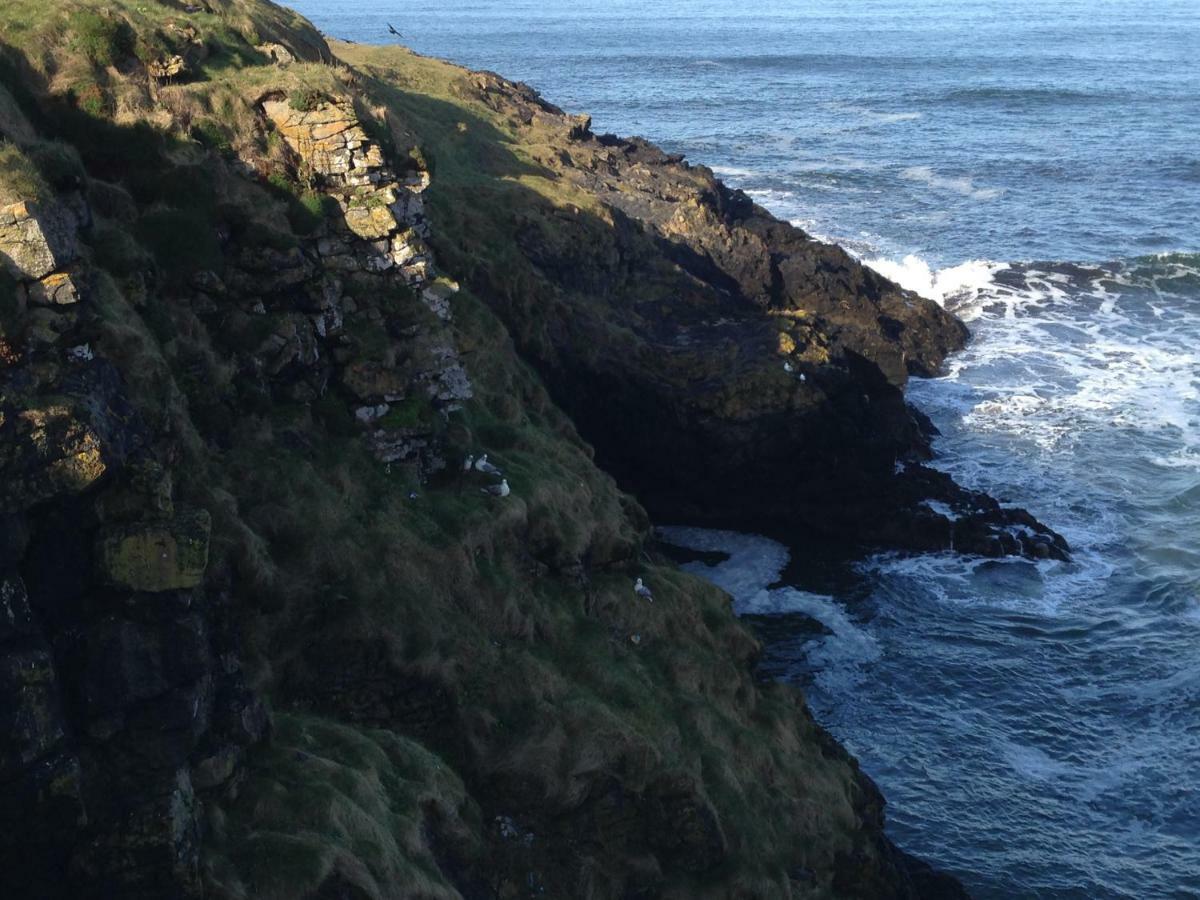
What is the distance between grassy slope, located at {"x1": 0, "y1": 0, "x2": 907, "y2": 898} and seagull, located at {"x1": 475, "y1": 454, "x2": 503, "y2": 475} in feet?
1.51

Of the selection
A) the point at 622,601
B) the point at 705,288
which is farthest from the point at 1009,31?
the point at 622,601

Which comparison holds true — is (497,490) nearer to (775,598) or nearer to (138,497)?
(138,497)

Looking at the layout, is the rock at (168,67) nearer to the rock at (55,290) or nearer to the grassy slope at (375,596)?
the grassy slope at (375,596)

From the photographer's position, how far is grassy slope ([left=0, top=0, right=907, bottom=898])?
17391mm

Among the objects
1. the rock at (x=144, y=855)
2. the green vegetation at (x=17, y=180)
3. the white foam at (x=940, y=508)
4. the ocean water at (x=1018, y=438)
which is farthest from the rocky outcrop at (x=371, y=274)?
A: the white foam at (x=940, y=508)

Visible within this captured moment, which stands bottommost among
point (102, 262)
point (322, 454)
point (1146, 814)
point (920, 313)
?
point (1146, 814)

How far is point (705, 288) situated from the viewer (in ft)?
151

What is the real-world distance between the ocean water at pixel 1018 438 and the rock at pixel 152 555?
17.9 m

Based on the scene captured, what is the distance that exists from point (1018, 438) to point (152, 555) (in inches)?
1538

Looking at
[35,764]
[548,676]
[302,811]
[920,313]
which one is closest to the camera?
[35,764]

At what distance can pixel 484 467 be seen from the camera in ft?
83.2

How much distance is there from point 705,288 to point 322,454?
1006 inches

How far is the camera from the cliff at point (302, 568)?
44.9ft

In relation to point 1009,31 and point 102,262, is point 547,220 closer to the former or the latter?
point 102,262
